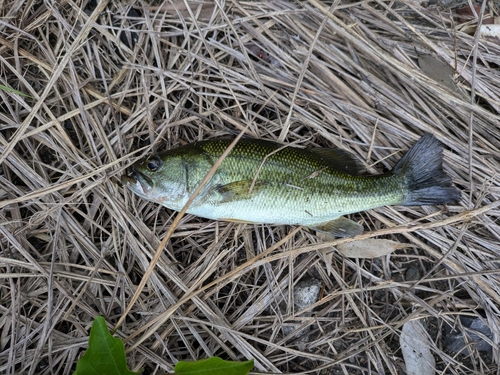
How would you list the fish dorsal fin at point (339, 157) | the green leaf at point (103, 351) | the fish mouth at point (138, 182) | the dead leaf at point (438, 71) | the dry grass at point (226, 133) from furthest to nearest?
the dead leaf at point (438, 71) < the fish dorsal fin at point (339, 157) < the dry grass at point (226, 133) < the fish mouth at point (138, 182) < the green leaf at point (103, 351)

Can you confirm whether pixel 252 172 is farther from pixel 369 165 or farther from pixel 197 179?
pixel 369 165

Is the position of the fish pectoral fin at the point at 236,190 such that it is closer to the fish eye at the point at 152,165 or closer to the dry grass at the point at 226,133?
the dry grass at the point at 226,133

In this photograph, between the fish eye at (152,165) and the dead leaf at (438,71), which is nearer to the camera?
the fish eye at (152,165)

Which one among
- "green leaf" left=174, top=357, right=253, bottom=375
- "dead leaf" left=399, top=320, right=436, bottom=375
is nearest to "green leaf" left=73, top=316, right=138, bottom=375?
"green leaf" left=174, top=357, right=253, bottom=375

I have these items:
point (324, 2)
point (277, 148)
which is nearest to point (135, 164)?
point (277, 148)

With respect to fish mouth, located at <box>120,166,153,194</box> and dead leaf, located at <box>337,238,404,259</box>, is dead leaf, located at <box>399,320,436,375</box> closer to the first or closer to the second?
dead leaf, located at <box>337,238,404,259</box>

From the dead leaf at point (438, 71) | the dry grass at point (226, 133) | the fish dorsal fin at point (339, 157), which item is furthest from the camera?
the dead leaf at point (438, 71)

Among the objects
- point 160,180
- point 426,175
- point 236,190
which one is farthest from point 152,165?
point 426,175

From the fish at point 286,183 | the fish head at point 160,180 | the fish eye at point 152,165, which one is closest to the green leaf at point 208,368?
the fish at point 286,183
